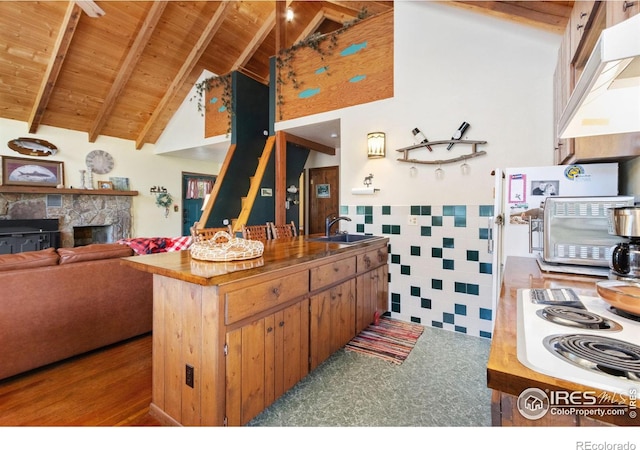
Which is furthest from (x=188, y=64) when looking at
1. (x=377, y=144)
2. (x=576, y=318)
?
(x=576, y=318)

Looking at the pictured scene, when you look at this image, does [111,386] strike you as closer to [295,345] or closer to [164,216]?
[295,345]

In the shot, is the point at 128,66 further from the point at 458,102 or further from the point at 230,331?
the point at 230,331

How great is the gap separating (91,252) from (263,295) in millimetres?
1671

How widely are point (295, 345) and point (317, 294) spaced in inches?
14.1

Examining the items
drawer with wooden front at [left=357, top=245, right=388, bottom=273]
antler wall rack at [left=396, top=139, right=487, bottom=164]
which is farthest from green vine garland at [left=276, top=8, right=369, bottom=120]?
drawer with wooden front at [left=357, top=245, right=388, bottom=273]

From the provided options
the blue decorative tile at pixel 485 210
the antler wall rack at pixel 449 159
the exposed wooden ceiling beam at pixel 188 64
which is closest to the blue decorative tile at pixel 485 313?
the blue decorative tile at pixel 485 210

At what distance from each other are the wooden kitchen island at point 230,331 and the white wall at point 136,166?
5452mm

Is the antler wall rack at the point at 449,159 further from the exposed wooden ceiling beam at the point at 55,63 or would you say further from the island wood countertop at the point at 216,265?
the exposed wooden ceiling beam at the point at 55,63

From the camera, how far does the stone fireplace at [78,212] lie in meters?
5.03

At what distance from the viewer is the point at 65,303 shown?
2.15 m

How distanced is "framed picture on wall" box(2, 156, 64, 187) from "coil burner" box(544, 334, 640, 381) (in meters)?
7.10

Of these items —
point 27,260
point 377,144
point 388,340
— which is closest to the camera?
point 27,260

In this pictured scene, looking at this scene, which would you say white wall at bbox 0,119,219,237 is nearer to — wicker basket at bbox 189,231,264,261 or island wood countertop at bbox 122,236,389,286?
island wood countertop at bbox 122,236,389,286

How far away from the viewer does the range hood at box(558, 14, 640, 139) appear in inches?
26.8
